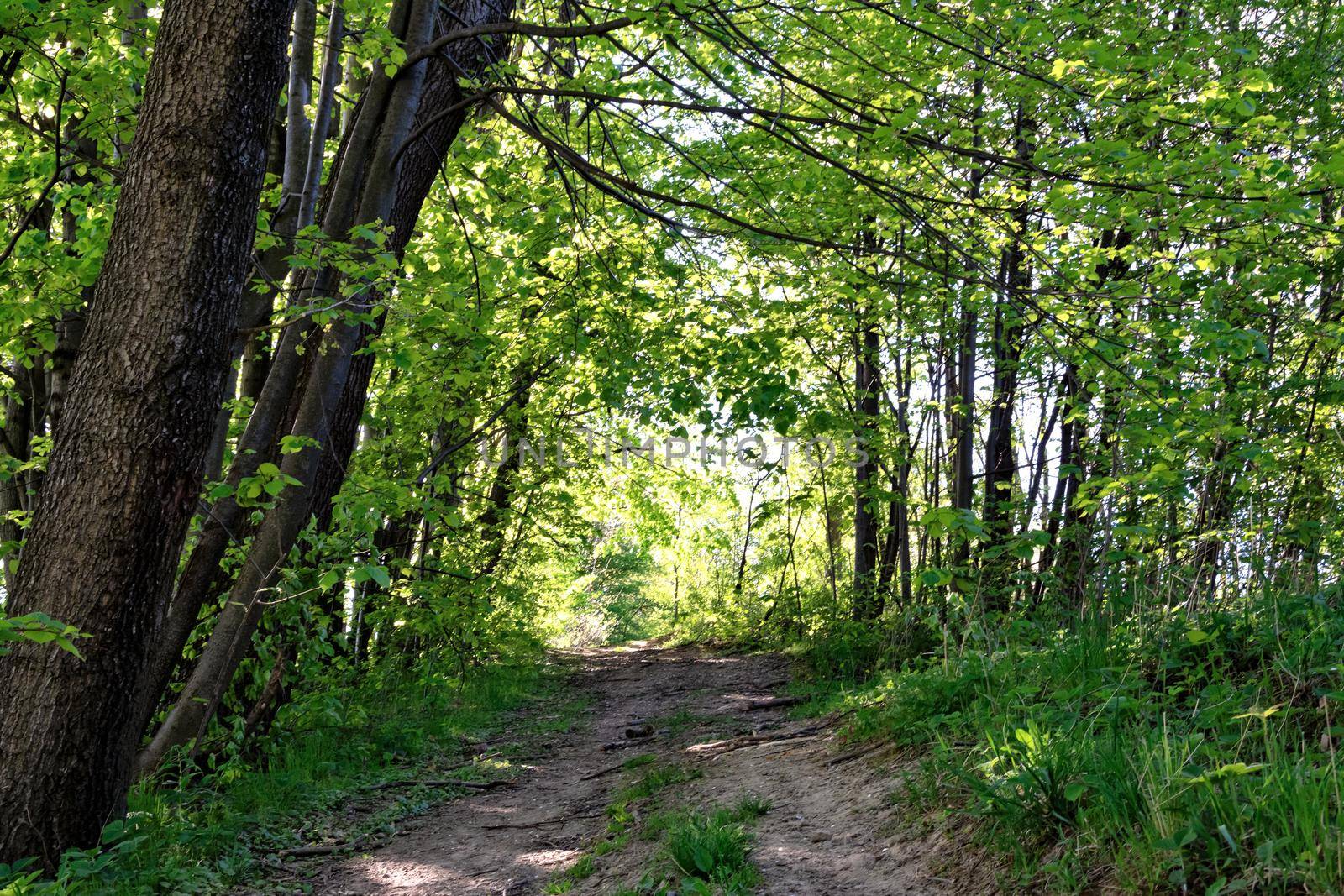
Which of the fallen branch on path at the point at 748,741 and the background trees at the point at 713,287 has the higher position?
the background trees at the point at 713,287

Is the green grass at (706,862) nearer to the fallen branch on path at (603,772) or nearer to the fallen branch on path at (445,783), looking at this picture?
the fallen branch on path at (603,772)

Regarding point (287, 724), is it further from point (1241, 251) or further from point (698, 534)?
point (698, 534)

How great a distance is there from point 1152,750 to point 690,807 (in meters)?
2.65

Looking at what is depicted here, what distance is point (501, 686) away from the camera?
37.9ft

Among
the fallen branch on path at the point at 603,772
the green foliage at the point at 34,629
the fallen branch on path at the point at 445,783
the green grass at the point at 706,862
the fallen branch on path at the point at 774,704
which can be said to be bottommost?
the fallen branch on path at the point at 445,783

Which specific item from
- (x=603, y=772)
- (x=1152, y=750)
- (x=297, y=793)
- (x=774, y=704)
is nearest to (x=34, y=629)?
(x=297, y=793)

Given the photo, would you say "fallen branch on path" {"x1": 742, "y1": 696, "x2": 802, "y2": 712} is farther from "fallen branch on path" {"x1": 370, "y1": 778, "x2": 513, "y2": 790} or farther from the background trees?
"fallen branch on path" {"x1": 370, "y1": 778, "x2": 513, "y2": 790}

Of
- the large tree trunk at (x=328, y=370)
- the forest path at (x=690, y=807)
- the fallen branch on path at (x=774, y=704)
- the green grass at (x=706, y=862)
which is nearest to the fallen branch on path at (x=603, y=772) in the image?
the forest path at (x=690, y=807)

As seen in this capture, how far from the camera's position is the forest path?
404cm

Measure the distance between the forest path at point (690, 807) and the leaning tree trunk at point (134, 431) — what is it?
5.30 ft

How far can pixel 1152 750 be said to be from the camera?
3.47m

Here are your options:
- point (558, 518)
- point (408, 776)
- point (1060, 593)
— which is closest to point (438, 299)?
point (408, 776)

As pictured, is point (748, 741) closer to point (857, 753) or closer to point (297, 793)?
point (857, 753)

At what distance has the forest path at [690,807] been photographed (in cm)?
404
